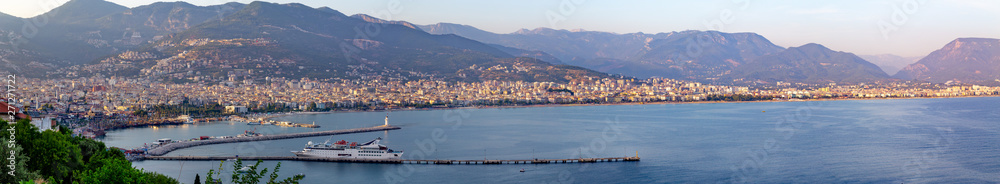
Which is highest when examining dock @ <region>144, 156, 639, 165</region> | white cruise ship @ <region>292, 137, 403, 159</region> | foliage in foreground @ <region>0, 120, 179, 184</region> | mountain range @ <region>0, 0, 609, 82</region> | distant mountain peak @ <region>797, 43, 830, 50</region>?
distant mountain peak @ <region>797, 43, 830, 50</region>

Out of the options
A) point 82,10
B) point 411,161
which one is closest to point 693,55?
point 82,10

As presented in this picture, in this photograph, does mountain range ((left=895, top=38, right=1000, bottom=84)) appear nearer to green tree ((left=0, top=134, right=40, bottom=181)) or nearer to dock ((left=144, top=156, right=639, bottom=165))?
dock ((left=144, top=156, right=639, bottom=165))

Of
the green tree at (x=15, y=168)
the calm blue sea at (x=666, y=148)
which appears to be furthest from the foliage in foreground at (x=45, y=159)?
the calm blue sea at (x=666, y=148)

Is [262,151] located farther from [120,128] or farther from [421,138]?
[120,128]

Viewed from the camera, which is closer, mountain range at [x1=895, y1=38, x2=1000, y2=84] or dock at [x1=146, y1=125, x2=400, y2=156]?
dock at [x1=146, y1=125, x2=400, y2=156]

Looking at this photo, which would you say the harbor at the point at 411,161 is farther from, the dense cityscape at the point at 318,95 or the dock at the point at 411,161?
the dense cityscape at the point at 318,95

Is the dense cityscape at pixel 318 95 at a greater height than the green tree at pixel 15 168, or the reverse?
the dense cityscape at pixel 318 95

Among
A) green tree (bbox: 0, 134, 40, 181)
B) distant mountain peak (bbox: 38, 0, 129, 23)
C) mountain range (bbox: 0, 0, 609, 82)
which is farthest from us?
distant mountain peak (bbox: 38, 0, 129, 23)

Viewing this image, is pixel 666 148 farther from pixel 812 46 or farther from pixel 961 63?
pixel 812 46

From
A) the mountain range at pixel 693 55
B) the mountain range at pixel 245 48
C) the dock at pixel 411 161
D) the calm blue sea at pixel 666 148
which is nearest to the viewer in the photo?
the calm blue sea at pixel 666 148

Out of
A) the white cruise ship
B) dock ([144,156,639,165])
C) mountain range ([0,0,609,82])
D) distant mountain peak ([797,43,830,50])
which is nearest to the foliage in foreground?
dock ([144,156,639,165])
